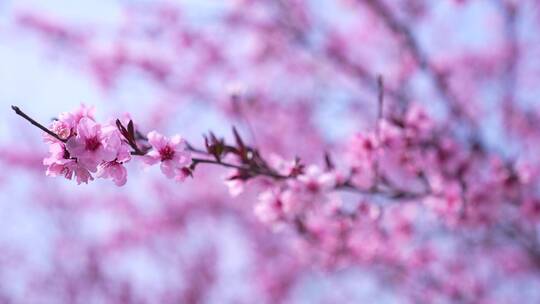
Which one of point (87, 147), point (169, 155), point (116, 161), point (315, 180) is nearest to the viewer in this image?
point (87, 147)

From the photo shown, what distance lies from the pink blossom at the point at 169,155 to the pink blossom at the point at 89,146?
310mm

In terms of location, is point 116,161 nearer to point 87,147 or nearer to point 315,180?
point 87,147

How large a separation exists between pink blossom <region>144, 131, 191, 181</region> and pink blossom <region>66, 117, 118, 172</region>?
310mm

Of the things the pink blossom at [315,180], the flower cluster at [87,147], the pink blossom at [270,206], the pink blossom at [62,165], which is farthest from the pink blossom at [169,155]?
the pink blossom at [270,206]

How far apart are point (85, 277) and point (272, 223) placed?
6929mm

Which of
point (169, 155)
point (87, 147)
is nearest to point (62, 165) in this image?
point (87, 147)

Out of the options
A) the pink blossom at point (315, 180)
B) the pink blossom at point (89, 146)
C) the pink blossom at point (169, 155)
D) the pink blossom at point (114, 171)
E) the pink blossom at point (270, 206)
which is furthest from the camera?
the pink blossom at point (270, 206)

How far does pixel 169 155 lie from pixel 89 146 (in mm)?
415

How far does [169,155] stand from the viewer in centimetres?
224

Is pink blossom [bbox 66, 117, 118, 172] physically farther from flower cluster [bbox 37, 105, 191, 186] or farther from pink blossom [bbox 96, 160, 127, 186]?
pink blossom [bbox 96, 160, 127, 186]

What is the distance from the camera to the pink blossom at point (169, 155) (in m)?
2.21

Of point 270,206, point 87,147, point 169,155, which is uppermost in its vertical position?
point 270,206

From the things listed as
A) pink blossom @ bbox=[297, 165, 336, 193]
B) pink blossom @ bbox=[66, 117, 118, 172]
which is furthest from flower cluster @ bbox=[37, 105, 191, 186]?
pink blossom @ bbox=[297, 165, 336, 193]

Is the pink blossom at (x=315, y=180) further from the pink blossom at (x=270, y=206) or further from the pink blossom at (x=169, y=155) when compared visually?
the pink blossom at (x=169, y=155)
